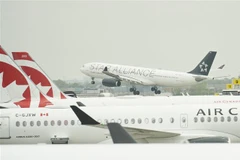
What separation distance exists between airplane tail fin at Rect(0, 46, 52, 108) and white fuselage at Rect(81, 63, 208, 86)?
59.5m

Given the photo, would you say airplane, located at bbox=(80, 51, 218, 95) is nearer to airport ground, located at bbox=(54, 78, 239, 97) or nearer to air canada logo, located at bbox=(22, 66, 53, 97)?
airport ground, located at bbox=(54, 78, 239, 97)

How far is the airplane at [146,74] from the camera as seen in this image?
8500 centimetres

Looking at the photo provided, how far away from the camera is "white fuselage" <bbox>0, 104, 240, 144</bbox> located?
64.6 ft

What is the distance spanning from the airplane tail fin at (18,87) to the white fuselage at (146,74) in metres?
59.5

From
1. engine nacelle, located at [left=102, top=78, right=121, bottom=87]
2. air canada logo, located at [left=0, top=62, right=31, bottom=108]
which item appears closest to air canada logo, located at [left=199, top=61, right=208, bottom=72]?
engine nacelle, located at [left=102, top=78, right=121, bottom=87]

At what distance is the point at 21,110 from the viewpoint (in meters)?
20.5

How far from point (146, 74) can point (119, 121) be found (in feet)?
226

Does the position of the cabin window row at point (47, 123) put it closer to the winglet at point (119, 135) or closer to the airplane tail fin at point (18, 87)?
the airplane tail fin at point (18, 87)

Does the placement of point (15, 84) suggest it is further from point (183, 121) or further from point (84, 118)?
point (84, 118)

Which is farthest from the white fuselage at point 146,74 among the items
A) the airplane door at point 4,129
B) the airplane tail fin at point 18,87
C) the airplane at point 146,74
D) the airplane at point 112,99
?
the airplane door at point 4,129

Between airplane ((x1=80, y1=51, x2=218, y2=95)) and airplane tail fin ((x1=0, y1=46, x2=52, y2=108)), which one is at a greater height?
airplane tail fin ((x1=0, y1=46, x2=52, y2=108))

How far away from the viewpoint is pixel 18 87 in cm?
2656

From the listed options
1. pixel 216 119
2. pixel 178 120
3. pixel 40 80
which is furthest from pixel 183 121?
pixel 40 80
